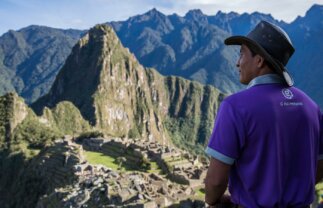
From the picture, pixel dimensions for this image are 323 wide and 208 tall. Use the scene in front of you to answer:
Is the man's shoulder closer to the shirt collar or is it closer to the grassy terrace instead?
the shirt collar

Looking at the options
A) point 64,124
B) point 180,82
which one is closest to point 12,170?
point 64,124

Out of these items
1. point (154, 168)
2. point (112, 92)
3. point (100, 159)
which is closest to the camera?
point (154, 168)

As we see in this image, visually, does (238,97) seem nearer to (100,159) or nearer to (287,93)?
(287,93)

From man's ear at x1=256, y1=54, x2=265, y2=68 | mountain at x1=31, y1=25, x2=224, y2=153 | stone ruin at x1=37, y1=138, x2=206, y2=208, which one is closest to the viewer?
man's ear at x1=256, y1=54, x2=265, y2=68

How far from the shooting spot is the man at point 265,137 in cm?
350

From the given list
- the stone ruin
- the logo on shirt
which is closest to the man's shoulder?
the logo on shirt

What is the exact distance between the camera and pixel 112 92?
14050 cm

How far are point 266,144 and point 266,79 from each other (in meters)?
0.53

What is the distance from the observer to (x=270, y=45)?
3.76m

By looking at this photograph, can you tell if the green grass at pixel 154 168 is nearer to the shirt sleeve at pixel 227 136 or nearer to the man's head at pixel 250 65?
the man's head at pixel 250 65

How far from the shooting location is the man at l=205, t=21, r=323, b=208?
3502 mm

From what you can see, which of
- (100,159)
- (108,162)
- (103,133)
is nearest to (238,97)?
(108,162)

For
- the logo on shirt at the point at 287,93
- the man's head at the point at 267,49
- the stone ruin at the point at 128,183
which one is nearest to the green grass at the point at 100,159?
the stone ruin at the point at 128,183

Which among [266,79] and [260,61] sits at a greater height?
[260,61]
